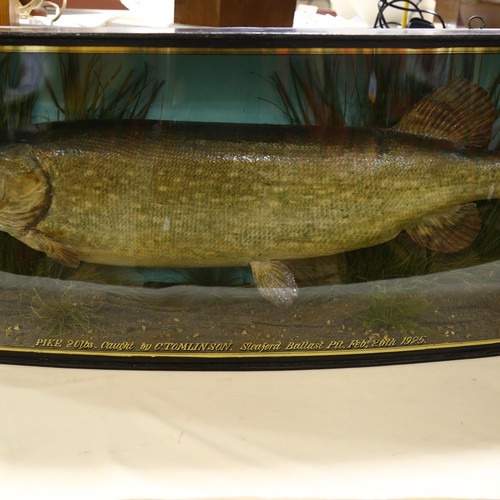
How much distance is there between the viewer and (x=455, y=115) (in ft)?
2.35

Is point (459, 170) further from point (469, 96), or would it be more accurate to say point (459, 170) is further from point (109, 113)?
point (109, 113)

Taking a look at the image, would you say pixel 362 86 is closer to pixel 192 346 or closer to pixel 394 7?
pixel 192 346

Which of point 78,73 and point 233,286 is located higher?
point 78,73

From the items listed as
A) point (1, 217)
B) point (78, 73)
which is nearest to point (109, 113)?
point (78, 73)

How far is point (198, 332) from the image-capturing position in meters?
0.78

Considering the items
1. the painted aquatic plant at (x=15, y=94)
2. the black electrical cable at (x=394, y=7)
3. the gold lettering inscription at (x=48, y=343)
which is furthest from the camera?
the black electrical cable at (x=394, y=7)

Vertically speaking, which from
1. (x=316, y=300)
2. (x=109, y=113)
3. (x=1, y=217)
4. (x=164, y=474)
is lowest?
(x=164, y=474)

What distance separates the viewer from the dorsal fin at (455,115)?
71cm

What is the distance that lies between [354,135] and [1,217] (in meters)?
0.38

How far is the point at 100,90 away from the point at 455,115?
0.37m

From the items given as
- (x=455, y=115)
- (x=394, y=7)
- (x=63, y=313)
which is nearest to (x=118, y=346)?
(x=63, y=313)

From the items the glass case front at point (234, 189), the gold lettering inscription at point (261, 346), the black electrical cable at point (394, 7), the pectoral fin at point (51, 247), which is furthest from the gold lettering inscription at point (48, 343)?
the black electrical cable at point (394, 7)

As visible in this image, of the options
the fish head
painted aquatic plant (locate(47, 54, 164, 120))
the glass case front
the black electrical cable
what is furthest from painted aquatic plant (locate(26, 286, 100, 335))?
→ the black electrical cable

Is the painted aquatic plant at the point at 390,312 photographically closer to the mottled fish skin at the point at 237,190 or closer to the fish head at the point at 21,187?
the mottled fish skin at the point at 237,190
